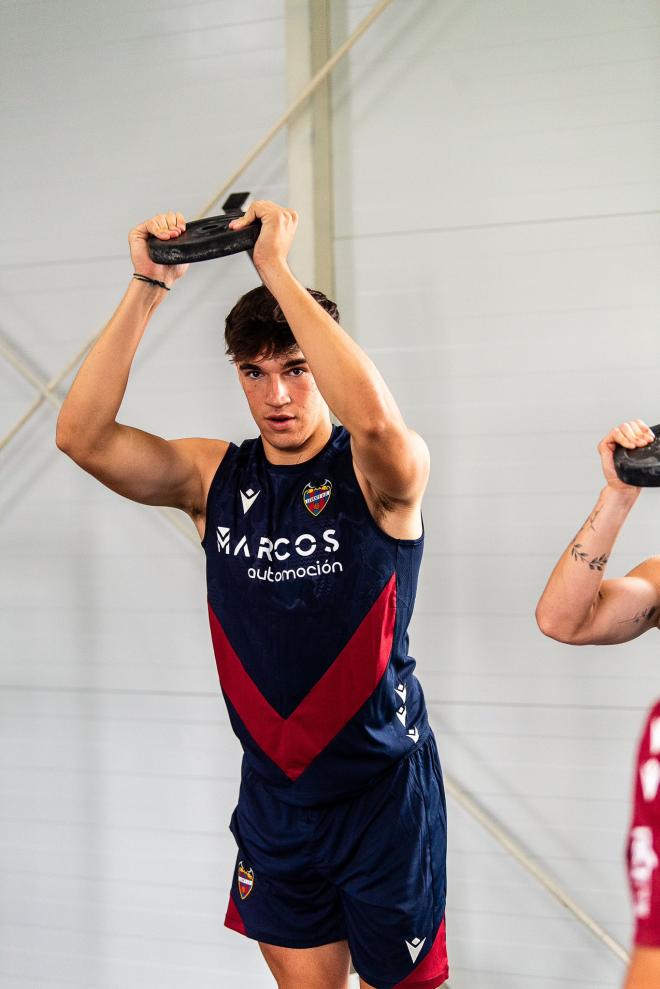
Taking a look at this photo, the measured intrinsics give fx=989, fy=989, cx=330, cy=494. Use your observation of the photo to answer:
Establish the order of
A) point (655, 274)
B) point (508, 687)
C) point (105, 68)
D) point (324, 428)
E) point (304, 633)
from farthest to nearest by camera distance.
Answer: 1. point (105, 68)
2. point (508, 687)
3. point (655, 274)
4. point (324, 428)
5. point (304, 633)

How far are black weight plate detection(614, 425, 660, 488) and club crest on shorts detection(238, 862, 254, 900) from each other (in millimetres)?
956

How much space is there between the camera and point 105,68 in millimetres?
2404

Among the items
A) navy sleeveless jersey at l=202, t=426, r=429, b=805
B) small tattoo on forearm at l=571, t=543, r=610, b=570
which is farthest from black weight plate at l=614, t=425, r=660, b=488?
navy sleeveless jersey at l=202, t=426, r=429, b=805

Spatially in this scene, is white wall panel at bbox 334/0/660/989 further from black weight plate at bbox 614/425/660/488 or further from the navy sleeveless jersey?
black weight plate at bbox 614/425/660/488

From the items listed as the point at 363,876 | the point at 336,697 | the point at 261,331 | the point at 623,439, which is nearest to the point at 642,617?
the point at 623,439

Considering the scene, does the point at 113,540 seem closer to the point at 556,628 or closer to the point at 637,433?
the point at 556,628

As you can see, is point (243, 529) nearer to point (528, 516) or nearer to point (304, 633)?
point (304, 633)

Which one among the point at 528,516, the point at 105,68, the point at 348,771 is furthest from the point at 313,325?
the point at 105,68

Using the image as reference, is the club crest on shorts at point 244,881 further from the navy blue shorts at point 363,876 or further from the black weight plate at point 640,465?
the black weight plate at point 640,465

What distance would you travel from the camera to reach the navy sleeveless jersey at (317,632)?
5.40 ft

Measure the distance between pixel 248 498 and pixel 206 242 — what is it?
45 centimetres

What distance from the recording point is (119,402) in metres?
1.72

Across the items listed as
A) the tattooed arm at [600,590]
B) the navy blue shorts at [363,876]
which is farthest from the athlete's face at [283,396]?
the navy blue shorts at [363,876]

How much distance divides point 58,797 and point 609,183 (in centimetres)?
197
